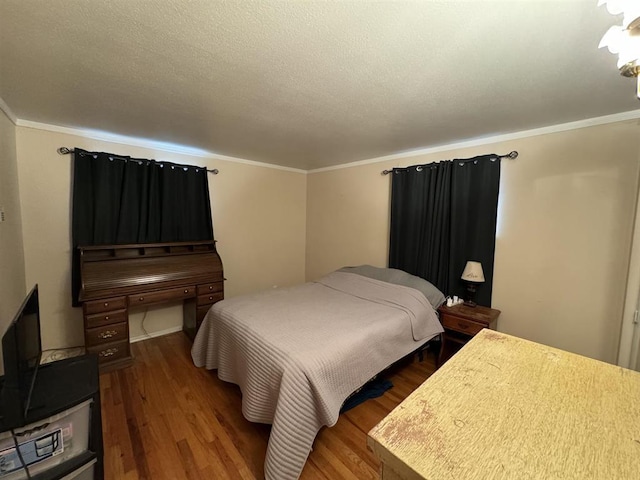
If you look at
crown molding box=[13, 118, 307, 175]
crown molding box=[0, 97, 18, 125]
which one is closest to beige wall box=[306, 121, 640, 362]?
crown molding box=[13, 118, 307, 175]

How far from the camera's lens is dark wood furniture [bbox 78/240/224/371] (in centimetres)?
232

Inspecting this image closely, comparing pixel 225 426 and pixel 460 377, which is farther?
pixel 225 426

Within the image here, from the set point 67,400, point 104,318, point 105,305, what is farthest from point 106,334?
point 67,400

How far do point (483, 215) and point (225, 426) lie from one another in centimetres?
286

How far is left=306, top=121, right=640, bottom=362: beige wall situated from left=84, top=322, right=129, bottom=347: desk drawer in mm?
3630

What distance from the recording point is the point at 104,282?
7.70 feet

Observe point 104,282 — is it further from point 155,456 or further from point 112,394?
point 155,456

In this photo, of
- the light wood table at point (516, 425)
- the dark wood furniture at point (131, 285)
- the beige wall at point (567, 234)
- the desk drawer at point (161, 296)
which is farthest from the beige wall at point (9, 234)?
the beige wall at point (567, 234)

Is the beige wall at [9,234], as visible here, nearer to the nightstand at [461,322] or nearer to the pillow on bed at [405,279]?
the pillow on bed at [405,279]

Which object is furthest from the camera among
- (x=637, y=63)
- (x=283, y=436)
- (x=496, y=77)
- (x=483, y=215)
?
(x=483, y=215)

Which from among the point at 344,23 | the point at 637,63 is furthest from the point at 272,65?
the point at 637,63

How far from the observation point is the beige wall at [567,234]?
77.0 inches

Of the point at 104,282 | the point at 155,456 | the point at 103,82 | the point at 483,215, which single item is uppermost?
the point at 103,82

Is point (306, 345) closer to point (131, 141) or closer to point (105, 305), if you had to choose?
point (105, 305)
